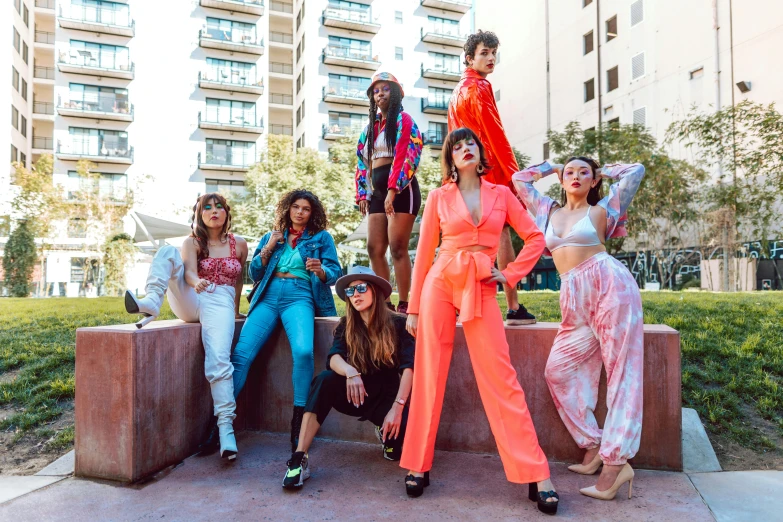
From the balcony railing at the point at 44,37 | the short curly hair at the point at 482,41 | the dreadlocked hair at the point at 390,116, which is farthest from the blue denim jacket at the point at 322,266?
the balcony railing at the point at 44,37

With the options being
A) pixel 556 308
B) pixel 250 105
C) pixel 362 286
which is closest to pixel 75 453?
pixel 362 286

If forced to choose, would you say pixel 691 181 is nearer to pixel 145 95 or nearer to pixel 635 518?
pixel 635 518

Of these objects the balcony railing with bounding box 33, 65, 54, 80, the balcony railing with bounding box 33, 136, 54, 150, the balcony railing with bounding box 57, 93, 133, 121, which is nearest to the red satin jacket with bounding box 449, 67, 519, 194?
the balcony railing with bounding box 57, 93, 133, 121

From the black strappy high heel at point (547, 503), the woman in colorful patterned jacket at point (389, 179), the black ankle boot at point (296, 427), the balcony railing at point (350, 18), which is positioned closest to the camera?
the black strappy high heel at point (547, 503)

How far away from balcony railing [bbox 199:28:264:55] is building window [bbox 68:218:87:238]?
1534 cm

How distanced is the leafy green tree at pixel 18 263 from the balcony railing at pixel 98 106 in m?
18.1

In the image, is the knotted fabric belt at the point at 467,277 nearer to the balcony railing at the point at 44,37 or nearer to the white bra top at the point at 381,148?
the white bra top at the point at 381,148

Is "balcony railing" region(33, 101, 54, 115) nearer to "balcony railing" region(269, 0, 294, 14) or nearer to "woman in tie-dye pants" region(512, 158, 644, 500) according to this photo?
"balcony railing" region(269, 0, 294, 14)

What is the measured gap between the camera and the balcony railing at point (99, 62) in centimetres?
3509

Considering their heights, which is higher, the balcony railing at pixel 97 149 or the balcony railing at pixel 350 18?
the balcony railing at pixel 350 18

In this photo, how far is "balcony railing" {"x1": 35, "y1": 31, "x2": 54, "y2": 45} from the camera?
39.2 meters

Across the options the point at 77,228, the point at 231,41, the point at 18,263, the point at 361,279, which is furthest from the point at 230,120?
the point at 361,279

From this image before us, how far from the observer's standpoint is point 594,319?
3740mm

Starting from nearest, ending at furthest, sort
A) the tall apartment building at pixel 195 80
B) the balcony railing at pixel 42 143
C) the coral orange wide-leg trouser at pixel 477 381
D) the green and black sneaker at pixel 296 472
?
the coral orange wide-leg trouser at pixel 477 381
the green and black sneaker at pixel 296 472
the tall apartment building at pixel 195 80
the balcony railing at pixel 42 143
